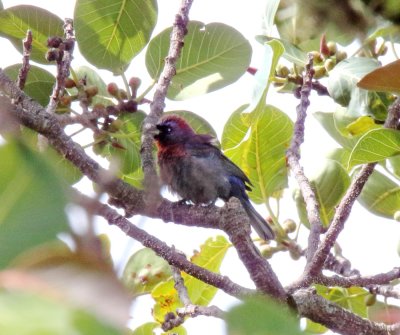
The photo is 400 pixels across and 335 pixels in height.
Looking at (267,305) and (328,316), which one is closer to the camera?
(267,305)

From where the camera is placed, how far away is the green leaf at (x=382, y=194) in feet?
9.53

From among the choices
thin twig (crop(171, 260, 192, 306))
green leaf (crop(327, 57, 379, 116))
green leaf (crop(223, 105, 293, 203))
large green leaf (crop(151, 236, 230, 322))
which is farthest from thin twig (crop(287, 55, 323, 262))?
large green leaf (crop(151, 236, 230, 322))

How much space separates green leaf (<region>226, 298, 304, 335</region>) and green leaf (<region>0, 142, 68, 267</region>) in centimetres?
8

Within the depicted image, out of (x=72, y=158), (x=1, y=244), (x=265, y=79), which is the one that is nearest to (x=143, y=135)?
(x=265, y=79)

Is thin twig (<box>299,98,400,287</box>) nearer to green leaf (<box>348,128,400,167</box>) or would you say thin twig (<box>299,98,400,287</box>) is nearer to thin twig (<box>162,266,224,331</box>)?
green leaf (<box>348,128,400,167</box>)

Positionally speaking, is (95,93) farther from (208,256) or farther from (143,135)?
(208,256)

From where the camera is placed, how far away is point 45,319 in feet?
0.81

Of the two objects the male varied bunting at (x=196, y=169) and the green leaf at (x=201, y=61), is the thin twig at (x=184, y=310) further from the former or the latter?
the male varied bunting at (x=196, y=169)

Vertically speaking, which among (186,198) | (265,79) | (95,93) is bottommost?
(265,79)

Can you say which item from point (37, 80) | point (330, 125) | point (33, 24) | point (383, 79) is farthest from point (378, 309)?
point (33, 24)

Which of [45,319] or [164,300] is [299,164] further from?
[45,319]

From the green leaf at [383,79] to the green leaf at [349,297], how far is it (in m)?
1.42

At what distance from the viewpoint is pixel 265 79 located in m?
2.00

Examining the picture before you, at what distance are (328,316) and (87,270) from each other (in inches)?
64.5
